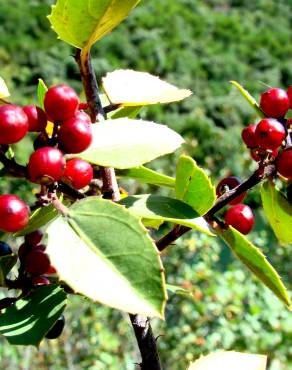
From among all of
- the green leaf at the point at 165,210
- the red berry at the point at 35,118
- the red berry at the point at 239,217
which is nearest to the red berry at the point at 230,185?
the red berry at the point at 239,217

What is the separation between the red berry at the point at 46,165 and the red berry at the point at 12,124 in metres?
0.02

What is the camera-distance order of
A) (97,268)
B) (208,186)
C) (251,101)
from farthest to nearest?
(251,101) < (208,186) < (97,268)

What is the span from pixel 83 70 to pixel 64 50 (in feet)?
24.5

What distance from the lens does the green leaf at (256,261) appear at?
63cm

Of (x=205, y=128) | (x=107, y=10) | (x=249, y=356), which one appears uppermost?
(x=107, y=10)

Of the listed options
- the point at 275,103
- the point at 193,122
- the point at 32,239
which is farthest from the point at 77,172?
the point at 193,122

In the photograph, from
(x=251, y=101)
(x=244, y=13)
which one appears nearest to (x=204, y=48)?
(x=244, y=13)

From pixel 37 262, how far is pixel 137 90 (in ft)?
0.68

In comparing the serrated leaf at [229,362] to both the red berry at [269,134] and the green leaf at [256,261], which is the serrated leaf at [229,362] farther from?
the red berry at [269,134]

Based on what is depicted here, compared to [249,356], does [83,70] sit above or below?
above

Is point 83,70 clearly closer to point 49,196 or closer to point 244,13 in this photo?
point 49,196

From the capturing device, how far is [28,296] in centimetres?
68

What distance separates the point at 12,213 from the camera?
1.94 ft

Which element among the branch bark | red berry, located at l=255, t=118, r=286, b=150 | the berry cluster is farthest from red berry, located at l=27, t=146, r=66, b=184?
red berry, located at l=255, t=118, r=286, b=150
